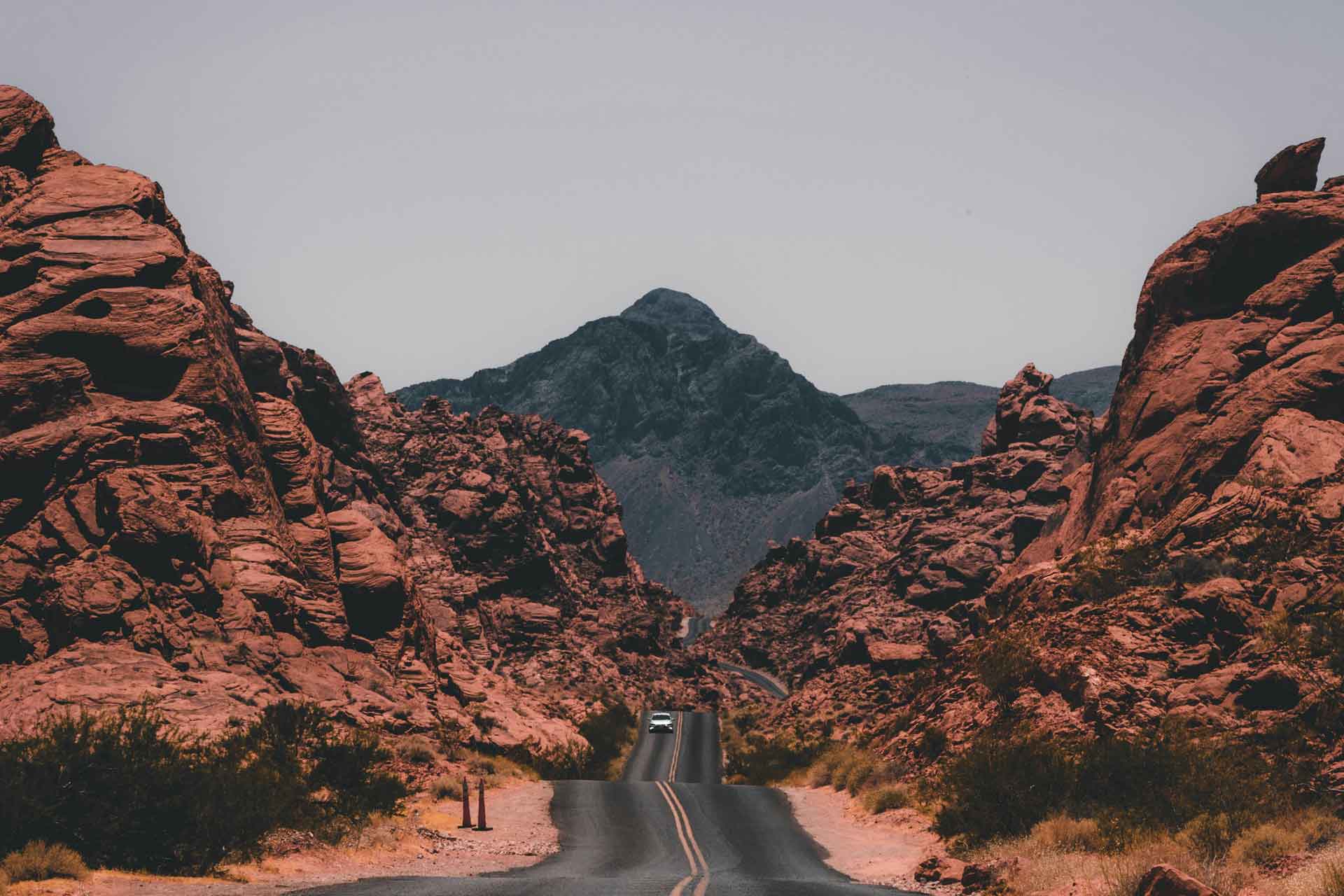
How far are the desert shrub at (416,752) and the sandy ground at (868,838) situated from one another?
12.0 meters

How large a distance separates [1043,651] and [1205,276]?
55.0 feet

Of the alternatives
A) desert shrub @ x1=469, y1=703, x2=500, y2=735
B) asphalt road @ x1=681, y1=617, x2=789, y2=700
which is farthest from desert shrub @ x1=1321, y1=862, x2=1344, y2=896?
asphalt road @ x1=681, y1=617, x2=789, y2=700

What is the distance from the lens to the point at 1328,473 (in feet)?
104

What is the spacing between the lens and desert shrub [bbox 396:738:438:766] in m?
37.1

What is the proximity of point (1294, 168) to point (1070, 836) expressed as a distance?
30.6 meters

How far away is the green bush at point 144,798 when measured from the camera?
62.6ft

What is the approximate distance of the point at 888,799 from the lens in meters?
35.5

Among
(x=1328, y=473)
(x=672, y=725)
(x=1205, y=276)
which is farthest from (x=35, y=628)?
(x=672, y=725)

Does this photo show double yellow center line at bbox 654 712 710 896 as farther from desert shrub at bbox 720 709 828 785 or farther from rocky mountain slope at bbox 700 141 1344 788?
desert shrub at bbox 720 709 828 785

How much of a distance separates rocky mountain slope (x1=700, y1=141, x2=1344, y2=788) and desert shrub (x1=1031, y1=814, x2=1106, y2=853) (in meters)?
4.33

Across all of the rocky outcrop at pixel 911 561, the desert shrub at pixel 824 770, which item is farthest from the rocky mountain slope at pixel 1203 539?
the rocky outcrop at pixel 911 561

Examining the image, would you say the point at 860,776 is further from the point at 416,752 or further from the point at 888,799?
the point at 416,752

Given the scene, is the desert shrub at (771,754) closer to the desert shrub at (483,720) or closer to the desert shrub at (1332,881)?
the desert shrub at (483,720)

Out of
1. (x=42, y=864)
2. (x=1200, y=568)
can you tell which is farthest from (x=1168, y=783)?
(x=42, y=864)
